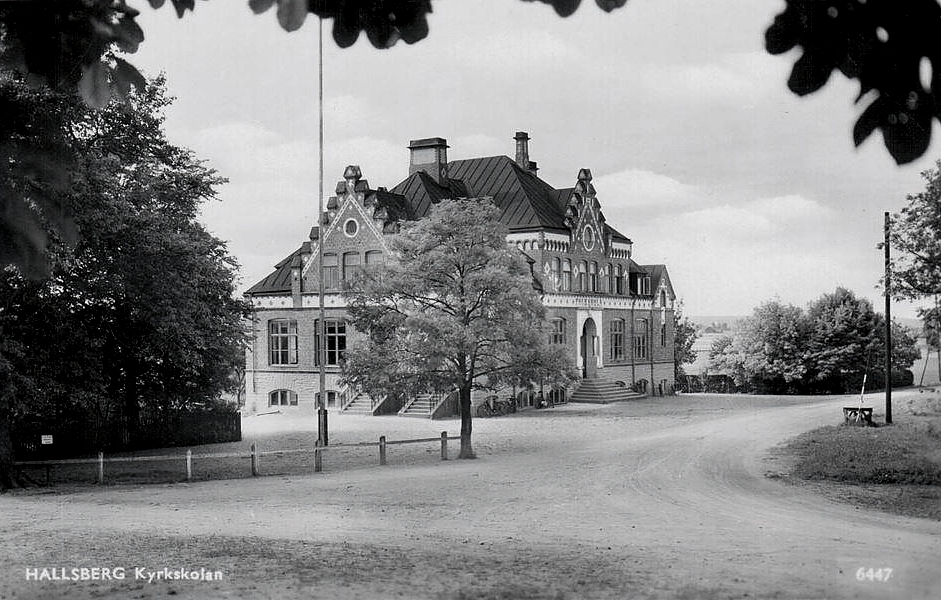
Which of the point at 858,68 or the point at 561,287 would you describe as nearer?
the point at 858,68

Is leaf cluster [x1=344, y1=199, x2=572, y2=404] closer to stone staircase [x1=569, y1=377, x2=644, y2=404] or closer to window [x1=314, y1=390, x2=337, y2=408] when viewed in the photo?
window [x1=314, y1=390, x2=337, y2=408]

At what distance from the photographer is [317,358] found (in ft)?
122

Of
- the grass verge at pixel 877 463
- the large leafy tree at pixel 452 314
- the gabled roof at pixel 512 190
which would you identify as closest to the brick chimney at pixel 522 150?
the gabled roof at pixel 512 190

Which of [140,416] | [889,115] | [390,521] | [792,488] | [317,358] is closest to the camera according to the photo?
[889,115]

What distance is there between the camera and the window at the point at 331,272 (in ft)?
121

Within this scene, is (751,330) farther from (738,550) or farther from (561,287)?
(738,550)

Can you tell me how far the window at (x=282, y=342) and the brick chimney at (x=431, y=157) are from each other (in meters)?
8.55

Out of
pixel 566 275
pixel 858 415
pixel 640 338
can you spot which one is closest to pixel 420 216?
pixel 566 275

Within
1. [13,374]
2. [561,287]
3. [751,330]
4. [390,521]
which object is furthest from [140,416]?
[751,330]

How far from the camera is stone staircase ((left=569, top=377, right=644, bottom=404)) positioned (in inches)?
1521

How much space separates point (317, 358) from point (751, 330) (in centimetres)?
2066

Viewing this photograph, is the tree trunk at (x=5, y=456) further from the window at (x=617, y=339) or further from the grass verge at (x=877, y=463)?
the window at (x=617, y=339)

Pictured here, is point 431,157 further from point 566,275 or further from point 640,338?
point 640,338

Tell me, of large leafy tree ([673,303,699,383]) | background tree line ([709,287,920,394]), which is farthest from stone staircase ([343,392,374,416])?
large leafy tree ([673,303,699,383])
